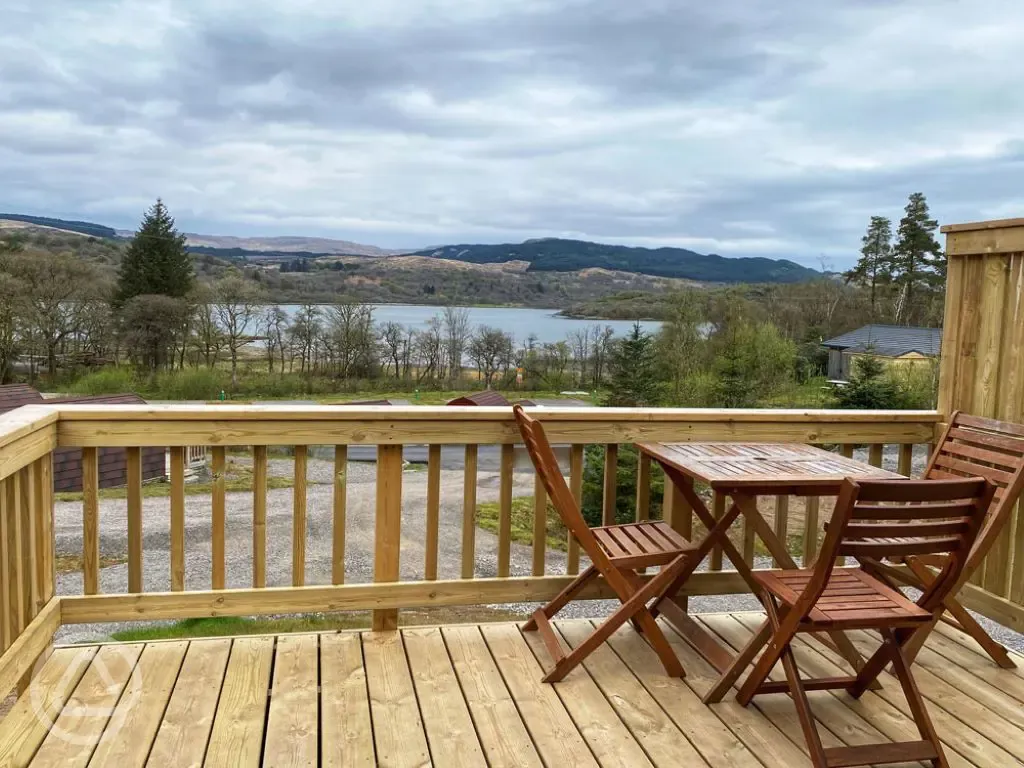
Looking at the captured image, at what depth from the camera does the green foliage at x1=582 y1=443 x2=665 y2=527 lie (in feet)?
38.7

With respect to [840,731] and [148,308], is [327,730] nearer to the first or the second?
[840,731]

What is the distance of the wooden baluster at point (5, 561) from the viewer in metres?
2.07

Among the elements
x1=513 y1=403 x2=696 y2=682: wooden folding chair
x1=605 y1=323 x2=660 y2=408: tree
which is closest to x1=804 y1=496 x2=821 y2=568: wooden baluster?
x1=513 y1=403 x2=696 y2=682: wooden folding chair

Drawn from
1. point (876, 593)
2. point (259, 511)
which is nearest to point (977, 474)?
point (876, 593)

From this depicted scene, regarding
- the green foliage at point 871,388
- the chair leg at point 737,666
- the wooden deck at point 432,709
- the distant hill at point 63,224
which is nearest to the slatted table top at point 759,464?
the chair leg at point 737,666

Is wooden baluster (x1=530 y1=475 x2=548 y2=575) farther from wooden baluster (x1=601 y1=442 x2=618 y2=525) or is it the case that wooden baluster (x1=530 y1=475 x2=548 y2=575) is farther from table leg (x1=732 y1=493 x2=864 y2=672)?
table leg (x1=732 y1=493 x2=864 y2=672)

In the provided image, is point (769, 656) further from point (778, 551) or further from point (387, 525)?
point (387, 525)

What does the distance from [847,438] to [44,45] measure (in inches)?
1123

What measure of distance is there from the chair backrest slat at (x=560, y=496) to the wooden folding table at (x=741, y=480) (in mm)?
381

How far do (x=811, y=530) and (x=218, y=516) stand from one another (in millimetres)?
2353

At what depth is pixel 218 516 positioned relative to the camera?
2.65 metres

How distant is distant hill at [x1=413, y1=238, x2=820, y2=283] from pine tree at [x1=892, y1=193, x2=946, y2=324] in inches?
99.3

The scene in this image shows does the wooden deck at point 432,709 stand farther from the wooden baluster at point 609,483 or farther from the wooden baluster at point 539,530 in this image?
the wooden baluster at point 609,483

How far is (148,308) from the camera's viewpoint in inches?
1045
